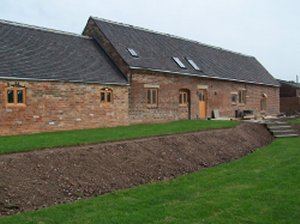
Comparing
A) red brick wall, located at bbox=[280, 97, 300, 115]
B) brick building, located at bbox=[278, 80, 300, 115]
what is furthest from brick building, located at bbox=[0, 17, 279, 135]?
brick building, located at bbox=[278, 80, 300, 115]

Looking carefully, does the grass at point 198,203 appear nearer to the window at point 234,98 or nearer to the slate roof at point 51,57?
the slate roof at point 51,57

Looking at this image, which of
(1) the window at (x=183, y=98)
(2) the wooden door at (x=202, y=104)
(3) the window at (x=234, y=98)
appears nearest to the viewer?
(1) the window at (x=183, y=98)

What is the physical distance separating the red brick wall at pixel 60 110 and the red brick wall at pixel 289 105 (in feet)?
92.5

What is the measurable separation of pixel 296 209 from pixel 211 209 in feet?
5.80

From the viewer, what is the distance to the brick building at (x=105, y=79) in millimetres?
17781

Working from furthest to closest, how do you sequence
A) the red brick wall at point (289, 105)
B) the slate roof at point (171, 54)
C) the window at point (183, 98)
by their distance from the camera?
the red brick wall at point (289, 105) → the window at point (183, 98) → the slate roof at point (171, 54)

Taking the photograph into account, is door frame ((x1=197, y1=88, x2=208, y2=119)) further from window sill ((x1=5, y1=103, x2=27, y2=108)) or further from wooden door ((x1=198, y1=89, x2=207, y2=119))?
window sill ((x1=5, y1=103, x2=27, y2=108))

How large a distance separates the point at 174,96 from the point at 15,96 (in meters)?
12.4

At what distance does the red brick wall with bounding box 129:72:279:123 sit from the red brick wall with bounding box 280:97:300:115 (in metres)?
10.0

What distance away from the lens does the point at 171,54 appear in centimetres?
2825

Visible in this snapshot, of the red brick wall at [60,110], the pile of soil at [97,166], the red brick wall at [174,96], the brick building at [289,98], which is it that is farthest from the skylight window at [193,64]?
the brick building at [289,98]

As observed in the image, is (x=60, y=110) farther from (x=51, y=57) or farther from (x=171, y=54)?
(x=171, y=54)

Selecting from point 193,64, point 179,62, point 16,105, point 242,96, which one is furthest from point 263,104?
point 16,105

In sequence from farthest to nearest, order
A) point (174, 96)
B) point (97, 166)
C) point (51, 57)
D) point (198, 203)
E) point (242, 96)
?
point (242, 96)
point (174, 96)
point (51, 57)
point (97, 166)
point (198, 203)
